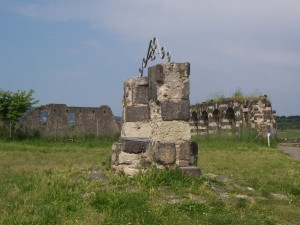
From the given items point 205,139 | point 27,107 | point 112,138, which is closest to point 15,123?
point 27,107

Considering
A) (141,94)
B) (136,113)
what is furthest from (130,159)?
(141,94)

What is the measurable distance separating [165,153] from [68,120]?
17075mm

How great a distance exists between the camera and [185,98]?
7113 millimetres

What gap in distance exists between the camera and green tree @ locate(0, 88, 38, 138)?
787 inches

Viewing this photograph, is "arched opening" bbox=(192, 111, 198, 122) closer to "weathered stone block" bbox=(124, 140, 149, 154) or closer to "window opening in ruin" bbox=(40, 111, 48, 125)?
"window opening in ruin" bbox=(40, 111, 48, 125)

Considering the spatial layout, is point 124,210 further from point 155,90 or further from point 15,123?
point 15,123

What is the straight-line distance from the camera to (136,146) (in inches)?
294

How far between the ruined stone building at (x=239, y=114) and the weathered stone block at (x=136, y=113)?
40.4ft

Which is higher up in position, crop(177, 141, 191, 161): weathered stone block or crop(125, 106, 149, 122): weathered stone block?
crop(125, 106, 149, 122): weathered stone block

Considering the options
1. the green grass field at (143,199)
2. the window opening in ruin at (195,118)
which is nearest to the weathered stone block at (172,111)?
the green grass field at (143,199)

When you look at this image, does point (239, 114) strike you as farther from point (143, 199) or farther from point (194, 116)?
point (143, 199)

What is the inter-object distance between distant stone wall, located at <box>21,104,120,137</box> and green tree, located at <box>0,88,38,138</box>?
89 cm

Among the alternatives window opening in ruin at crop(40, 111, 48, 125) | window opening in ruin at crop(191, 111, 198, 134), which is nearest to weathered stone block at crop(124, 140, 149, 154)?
window opening in ruin at crop(40, 111, 48, 125)

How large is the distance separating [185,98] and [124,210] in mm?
2662
